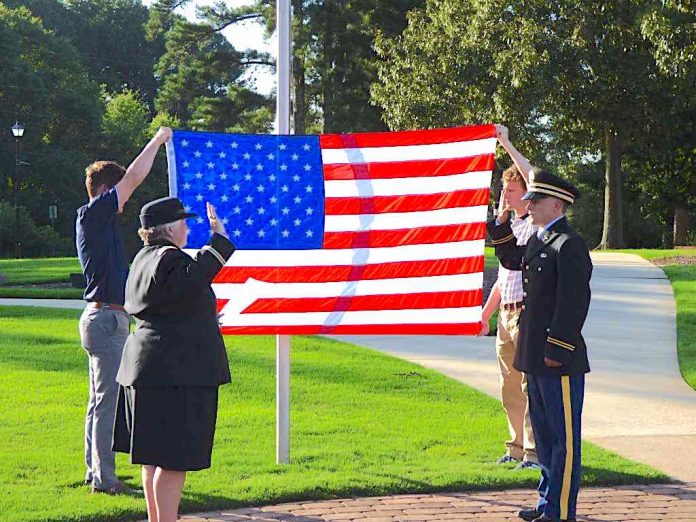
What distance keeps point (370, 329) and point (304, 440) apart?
1.39m

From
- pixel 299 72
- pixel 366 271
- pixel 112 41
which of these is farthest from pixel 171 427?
pixel 112 41

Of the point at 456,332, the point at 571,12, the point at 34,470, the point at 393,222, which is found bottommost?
the point at 34,470

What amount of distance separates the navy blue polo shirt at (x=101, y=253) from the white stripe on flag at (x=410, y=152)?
158 centimetres

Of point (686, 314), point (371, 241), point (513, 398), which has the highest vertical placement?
point (371, 241)

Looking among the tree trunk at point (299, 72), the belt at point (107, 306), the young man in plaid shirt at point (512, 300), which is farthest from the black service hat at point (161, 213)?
the tree trunk at point (299, 72)

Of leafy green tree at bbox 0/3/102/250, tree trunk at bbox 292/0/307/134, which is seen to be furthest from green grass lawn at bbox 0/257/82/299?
leafy green tree at bbox 0/3/102/250

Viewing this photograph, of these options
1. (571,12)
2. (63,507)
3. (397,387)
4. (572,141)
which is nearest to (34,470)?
(63,507)

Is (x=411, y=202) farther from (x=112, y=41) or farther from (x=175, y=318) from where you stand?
(x=112, y=41)

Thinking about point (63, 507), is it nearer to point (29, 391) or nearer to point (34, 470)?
point (34, 470)

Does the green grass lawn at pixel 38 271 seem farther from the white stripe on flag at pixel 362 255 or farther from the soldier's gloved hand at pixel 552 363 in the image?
the soldier's gloved hand at pixel 552 363

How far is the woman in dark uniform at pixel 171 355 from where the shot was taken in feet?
17.0

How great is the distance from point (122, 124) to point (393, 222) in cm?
6199

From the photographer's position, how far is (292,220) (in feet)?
24.1

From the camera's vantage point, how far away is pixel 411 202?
738cm
